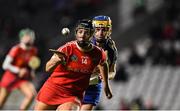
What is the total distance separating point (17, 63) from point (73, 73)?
14.2ft

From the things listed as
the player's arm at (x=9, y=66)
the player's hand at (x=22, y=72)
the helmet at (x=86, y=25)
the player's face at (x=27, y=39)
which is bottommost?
the player's hand at (x=22, y=72)

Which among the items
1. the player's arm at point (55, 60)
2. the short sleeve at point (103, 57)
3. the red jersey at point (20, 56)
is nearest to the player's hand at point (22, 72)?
the red jersey at point (20, 56)

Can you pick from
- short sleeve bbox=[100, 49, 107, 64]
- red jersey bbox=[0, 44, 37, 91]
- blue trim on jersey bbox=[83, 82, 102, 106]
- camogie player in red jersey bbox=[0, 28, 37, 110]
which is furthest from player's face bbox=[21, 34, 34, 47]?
short sleeve bbox=[100, 49, 107, 64]

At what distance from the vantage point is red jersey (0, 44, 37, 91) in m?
13.2

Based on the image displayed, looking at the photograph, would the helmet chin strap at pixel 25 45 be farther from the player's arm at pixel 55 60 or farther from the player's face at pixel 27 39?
the player's arm at pixel 55 60

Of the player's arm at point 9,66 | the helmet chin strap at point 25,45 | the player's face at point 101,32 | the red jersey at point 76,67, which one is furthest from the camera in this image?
the helmet chin strap at point 25,45

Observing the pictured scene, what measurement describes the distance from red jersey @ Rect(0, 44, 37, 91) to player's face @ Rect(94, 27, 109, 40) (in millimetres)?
3553

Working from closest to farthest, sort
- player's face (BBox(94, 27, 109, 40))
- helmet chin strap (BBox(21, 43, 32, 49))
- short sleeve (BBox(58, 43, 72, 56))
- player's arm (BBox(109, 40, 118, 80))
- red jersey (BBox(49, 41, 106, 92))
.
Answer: short sleeve (BBox(58, 43, 72, 56)) < red jersey (BBox(49, 41, 106, 92)) < player's face (BBox(94, 27, 109, 40)) < player's arm (BBox(109, 40, 118, 80)) < helmet chin strap (BBox(21, 43, 32, 49))

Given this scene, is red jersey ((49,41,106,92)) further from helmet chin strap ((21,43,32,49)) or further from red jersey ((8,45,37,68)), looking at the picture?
helmet chin strap ((21,43,32,49))

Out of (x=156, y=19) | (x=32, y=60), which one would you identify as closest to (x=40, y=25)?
(x=156, y=19)

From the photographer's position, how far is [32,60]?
13164 mm

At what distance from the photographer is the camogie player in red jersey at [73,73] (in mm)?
8938

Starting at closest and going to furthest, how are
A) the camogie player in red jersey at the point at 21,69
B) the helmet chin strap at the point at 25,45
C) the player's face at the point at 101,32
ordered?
1. the player's face at the point at 101,32
2. the camogie player in red jersey at the point at 21,69
3. the helmet chin strap at the point at 25,45

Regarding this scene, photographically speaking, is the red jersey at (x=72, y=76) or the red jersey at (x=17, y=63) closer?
the red jersey at (x=72, y=76)
